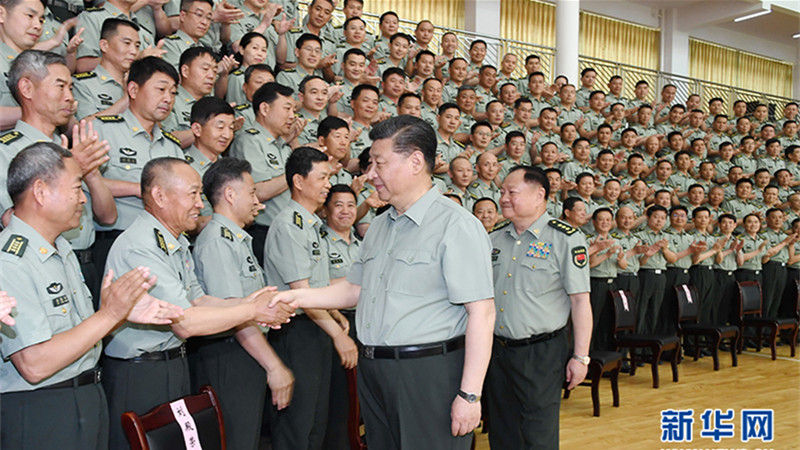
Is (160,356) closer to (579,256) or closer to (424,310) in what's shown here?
(424,310)

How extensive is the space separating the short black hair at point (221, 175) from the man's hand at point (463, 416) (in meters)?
1.31

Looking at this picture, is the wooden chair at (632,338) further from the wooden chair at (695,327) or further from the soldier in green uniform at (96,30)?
the soldier in green uniform at (96,30)

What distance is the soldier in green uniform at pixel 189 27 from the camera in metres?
4.02

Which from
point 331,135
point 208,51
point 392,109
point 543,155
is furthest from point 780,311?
point 208,51

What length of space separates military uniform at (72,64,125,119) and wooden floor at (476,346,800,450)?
111 inches

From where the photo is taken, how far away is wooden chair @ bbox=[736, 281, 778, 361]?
6457 mm

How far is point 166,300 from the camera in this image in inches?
82.9

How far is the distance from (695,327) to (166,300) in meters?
5.31

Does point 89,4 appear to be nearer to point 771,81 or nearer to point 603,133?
point 603,133

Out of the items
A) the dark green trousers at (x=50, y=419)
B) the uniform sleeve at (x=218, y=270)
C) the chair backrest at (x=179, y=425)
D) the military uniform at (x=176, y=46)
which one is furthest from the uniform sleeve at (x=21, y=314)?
the military uniform at (x=176, y=46)

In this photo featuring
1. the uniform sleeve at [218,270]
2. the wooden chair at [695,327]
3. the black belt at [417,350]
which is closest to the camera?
the black belt at [417,350]

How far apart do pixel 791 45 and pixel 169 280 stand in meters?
17.6

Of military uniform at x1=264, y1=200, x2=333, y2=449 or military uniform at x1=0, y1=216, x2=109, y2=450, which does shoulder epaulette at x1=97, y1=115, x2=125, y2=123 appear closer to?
military uniform at x1=264, y1=200, x2=333, y2=449

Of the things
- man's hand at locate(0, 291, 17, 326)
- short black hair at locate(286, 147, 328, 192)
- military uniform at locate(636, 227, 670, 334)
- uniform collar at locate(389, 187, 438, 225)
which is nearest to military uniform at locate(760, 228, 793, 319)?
military uniform at locate(636, 227, 670, 334)
